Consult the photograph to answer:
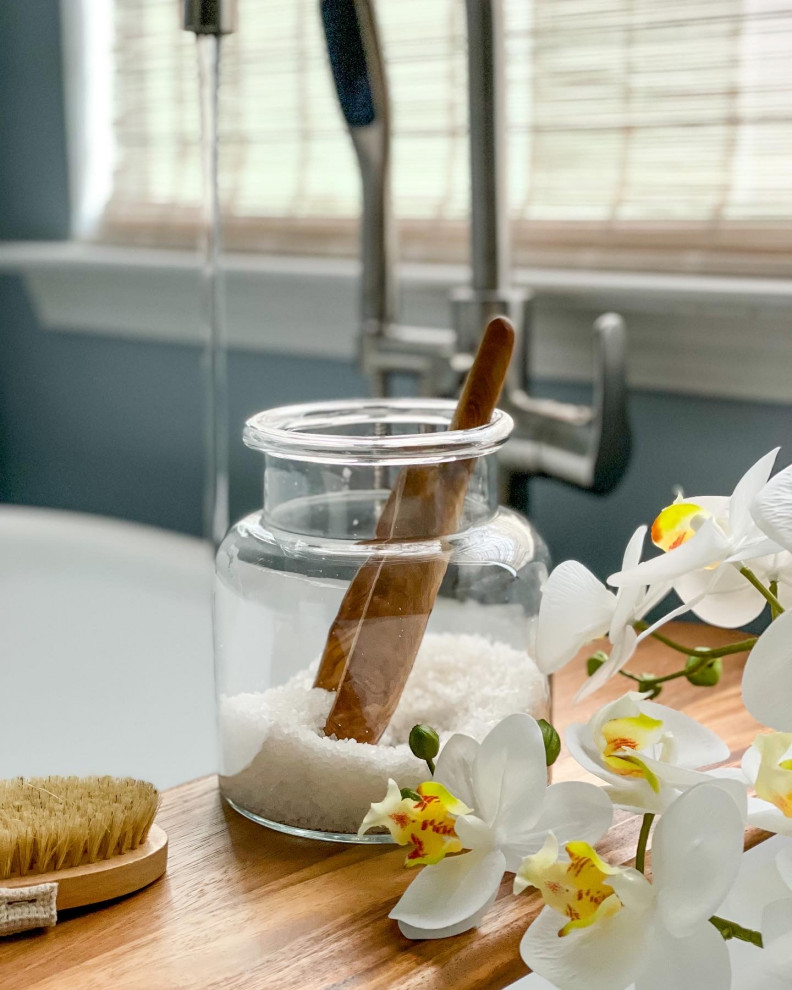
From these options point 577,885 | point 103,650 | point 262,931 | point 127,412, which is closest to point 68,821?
point 262,931

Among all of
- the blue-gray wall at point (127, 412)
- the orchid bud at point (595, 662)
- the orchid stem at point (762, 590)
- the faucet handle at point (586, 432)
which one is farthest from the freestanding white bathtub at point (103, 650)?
the orchid stem at point (762, 590)

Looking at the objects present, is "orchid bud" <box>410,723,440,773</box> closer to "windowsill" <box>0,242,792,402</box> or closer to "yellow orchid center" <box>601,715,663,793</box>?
"yellow orchid center" <box>601,715,663,793</box>

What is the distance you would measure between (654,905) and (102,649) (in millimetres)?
832

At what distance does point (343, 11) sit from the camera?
664 millimetres

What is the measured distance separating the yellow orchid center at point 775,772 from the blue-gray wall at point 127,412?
0.55 m

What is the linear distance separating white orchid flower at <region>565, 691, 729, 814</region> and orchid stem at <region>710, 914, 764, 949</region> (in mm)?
42

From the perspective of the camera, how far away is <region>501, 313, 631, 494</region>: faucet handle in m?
0.75

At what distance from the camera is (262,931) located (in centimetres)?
38

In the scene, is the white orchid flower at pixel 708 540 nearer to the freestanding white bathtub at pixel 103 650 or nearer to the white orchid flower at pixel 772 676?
the white orchid flower at pixel 772 676

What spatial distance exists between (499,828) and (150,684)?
2.34 ft

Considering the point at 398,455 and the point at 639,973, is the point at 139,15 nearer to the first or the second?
the point at 398,455

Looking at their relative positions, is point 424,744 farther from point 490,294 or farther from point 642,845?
point 490,294

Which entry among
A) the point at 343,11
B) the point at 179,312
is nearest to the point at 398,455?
the point at 343,11

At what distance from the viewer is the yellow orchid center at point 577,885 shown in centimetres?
31
